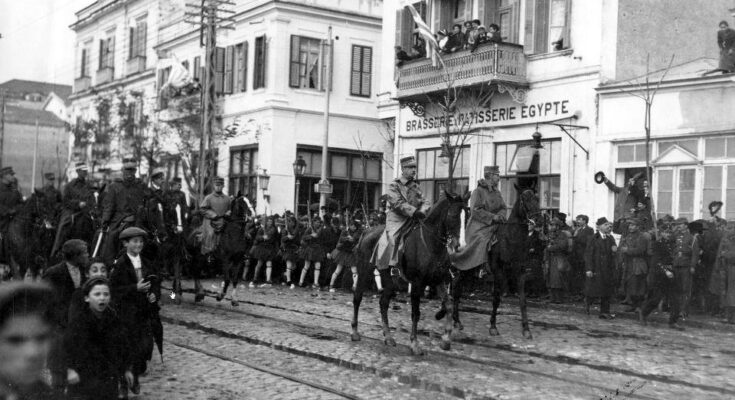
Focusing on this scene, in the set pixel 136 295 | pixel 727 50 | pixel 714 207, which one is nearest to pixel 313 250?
pixel 714 207

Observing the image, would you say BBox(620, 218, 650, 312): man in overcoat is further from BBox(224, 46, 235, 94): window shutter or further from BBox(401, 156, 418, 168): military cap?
BBox(224, 46, 235, 94): window shutter

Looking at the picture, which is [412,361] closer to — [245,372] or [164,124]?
[245,372]

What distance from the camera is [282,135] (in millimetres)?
35844

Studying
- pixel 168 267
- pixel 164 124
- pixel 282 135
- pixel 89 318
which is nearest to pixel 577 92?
pixel 168 267

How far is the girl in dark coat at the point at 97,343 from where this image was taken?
235 inches

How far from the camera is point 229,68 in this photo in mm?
38906

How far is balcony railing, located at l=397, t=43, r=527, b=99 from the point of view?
1010 inches

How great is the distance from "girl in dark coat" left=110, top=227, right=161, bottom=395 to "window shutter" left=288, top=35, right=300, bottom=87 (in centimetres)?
2749

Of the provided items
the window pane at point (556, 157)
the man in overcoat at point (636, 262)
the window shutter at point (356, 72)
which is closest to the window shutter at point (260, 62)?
the window shutter at point (356, 72)

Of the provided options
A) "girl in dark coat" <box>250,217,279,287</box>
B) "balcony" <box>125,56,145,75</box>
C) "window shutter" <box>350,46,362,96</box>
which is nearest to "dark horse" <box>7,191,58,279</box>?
"girl in dark coat" <box>250,217,279,287</box>

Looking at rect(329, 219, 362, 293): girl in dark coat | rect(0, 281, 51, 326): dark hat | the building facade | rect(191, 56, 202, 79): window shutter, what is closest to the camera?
rect(0, 281, 51, 326): dark hat

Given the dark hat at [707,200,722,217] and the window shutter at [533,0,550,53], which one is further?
the window shutter at [533,0,550,53]

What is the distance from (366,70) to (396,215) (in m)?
26.0

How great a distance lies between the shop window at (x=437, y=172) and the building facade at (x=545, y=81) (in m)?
0.04
